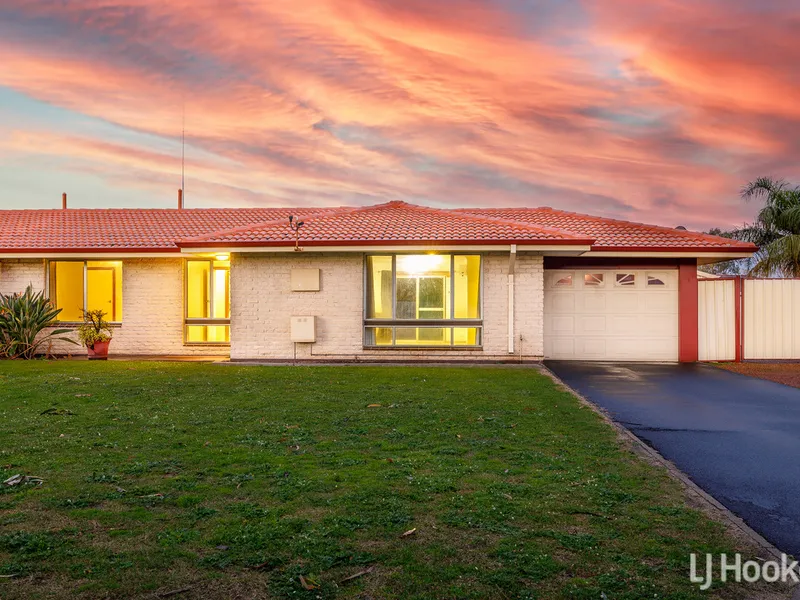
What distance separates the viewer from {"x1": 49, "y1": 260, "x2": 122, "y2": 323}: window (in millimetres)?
17609

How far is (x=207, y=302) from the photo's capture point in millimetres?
17891

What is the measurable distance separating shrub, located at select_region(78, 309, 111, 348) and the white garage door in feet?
37.2

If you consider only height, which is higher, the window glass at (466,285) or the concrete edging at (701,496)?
the window glass at (466,285)

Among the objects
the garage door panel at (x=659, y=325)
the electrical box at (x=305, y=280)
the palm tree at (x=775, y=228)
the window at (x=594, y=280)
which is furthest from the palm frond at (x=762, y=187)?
the electrical box at (x=305, y=280)

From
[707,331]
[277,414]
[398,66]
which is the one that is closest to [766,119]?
[707,331]

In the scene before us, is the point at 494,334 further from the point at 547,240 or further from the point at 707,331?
the point at 707,331

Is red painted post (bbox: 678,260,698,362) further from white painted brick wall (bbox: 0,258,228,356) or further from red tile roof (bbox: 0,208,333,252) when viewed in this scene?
white painted brick wall (bbox: 0,258,228,356)

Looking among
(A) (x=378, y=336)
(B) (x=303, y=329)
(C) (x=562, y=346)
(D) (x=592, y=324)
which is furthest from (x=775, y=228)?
(B) (x=303, y=329)

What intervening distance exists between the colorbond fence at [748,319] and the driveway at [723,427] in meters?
1.93

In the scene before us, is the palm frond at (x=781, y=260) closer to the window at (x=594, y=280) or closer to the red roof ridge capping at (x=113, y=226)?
the window at (x=594, y=280)

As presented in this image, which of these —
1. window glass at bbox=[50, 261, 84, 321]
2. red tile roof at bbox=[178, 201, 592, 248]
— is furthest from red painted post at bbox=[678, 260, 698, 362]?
window glass at bbox=[50, 261, 84, 321]

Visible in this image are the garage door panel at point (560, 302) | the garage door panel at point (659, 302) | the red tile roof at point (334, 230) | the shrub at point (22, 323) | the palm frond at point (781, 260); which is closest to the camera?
the red tile roof at point (334, 230)

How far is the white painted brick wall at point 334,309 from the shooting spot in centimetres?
1515

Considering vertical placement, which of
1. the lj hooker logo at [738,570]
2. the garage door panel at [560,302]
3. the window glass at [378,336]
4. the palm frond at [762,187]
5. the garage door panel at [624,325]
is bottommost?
the lj hooker logo at [738,570]
